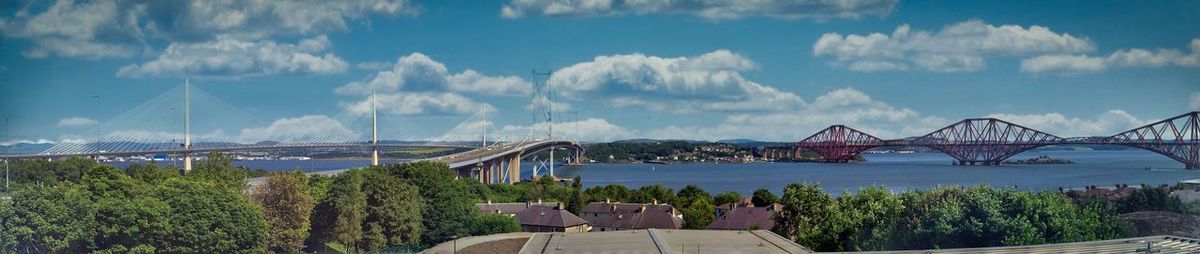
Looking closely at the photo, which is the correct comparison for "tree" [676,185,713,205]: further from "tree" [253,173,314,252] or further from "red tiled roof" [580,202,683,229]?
"tree" [253,173,314,252]

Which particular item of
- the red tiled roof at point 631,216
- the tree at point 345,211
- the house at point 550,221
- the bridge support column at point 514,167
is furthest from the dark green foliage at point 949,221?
the bridge support column at point 514,167

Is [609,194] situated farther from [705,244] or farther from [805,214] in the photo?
[705,244]

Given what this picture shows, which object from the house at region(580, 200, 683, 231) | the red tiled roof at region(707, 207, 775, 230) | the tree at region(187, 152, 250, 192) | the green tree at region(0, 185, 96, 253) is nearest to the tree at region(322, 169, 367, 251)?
the tree at region(187, 152, 250, 192)

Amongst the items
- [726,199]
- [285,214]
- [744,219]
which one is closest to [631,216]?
[744,219]

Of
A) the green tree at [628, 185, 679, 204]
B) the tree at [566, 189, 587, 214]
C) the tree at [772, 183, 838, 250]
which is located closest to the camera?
the tree at [772, 183, 838, 250]

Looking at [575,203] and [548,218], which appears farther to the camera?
[575,203]

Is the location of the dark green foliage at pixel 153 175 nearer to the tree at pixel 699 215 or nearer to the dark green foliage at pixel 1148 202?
the tree at pixel 699 215
